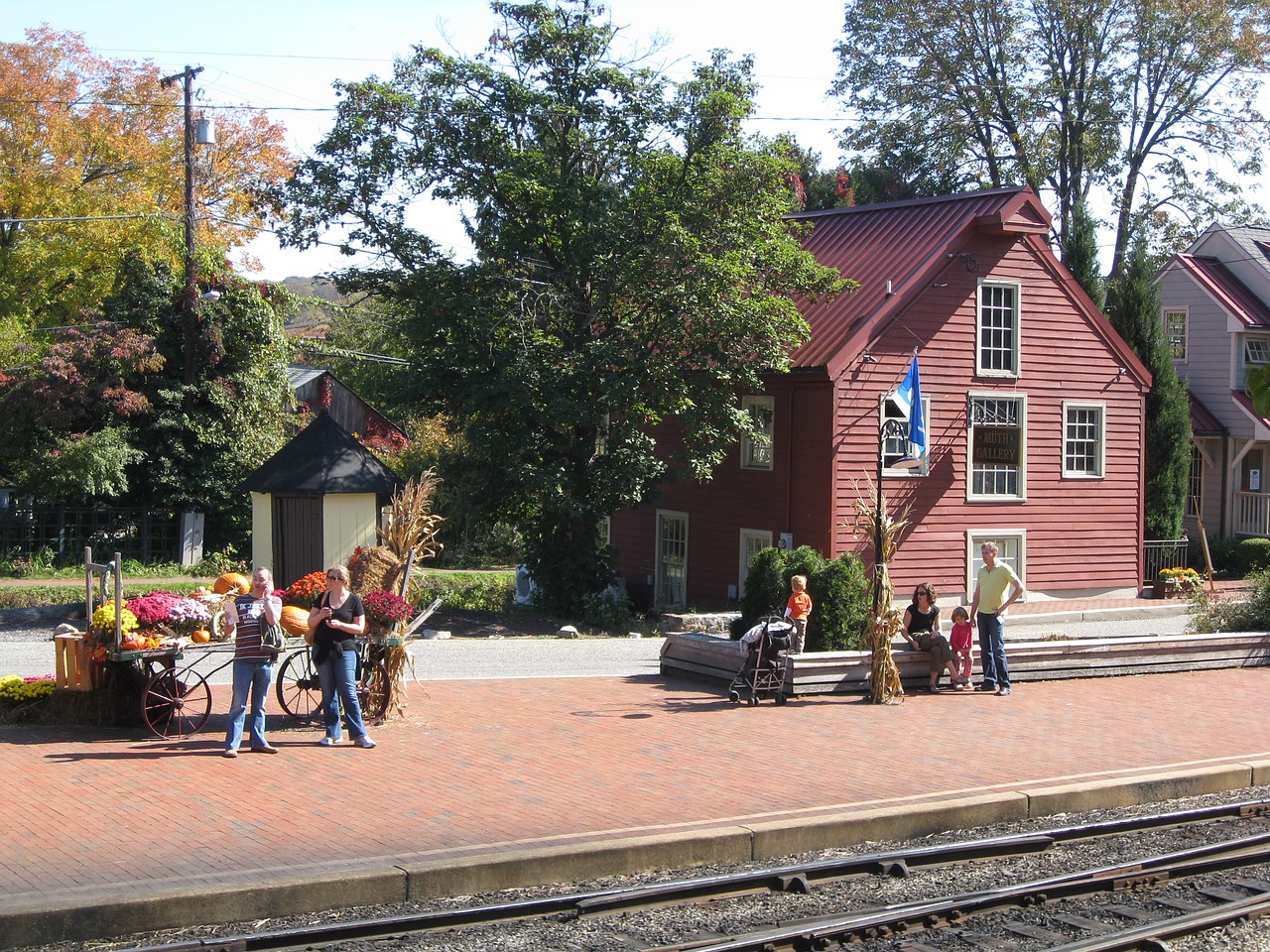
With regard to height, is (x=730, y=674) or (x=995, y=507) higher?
(x=995, y=507)

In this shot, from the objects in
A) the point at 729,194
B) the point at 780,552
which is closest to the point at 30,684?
the point at 780,552

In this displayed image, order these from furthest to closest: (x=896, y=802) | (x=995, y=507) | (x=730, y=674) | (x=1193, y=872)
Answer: (x=995, y=507) < (x=730, y=674) < (x=896, y=802) < (x=1193, y=872)

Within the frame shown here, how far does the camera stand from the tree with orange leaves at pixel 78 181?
34.9 m

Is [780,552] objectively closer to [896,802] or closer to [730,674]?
[730,674]

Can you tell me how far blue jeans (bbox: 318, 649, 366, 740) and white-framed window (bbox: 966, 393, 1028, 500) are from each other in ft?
57.4

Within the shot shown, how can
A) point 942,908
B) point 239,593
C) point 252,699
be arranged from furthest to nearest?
point 239,593 < point 252,699 < point 942,908

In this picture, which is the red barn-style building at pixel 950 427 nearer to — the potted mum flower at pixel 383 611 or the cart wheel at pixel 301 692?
the cart wheel at pixel 301 692

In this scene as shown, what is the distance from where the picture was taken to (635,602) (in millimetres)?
29828

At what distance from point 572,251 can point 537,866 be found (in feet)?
51.2

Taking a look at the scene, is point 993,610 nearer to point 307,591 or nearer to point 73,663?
point 307,591

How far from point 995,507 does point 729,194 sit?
352 inches

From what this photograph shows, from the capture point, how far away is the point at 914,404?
23688 millimetres

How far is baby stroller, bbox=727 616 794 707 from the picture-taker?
45.9 feet

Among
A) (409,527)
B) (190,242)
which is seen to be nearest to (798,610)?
(409,527)
